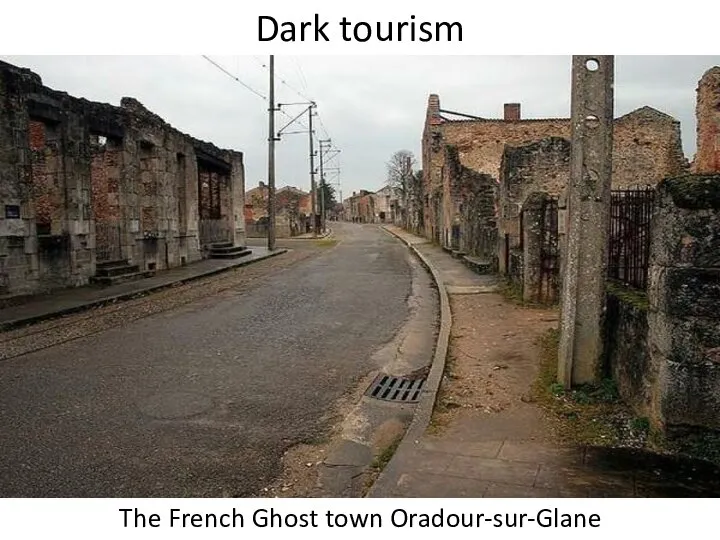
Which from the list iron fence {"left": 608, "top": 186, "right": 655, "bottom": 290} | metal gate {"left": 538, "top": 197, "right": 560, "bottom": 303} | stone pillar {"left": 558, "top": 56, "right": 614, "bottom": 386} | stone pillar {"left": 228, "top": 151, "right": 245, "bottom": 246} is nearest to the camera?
stone pillar {"left": 558, "top": 56, "right": 614, "bottom": 386}

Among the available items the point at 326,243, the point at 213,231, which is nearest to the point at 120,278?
the point at 213,231

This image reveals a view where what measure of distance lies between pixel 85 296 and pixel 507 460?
433 inches

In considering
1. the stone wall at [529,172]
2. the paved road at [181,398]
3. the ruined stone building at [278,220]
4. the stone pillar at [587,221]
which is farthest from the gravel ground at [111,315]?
the ruined stone building at [278,220]

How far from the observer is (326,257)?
2403 cm

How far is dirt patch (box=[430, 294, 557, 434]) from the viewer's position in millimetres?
5695

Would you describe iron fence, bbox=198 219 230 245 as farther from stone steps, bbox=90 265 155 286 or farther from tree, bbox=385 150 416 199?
tree, bbox=385 150 416 199

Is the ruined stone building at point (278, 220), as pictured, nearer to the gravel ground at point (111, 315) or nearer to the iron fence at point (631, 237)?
the gravel ground at point (111, 315)

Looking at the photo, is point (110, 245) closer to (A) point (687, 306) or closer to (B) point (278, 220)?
(A) point (687, 306)

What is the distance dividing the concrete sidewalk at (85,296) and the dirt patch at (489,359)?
A: 6.96 meters

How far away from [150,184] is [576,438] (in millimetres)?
16937

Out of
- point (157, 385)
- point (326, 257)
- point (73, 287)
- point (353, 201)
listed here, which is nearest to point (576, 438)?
point (157, 385)

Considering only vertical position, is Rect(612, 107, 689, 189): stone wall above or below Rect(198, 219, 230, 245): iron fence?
above

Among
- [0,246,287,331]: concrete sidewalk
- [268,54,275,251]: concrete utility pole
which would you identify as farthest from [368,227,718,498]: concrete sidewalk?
[268,54,275,251]: concrete utility pole

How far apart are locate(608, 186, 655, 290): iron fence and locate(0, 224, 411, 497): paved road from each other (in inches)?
120
